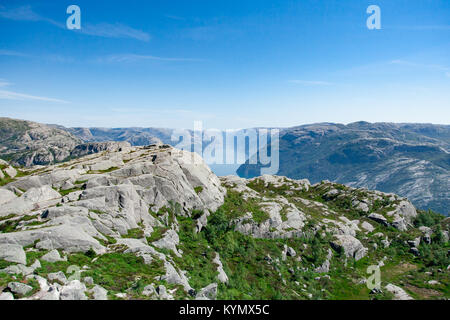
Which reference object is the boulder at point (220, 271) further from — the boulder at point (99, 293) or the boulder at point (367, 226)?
the boulder at point (367, 226)

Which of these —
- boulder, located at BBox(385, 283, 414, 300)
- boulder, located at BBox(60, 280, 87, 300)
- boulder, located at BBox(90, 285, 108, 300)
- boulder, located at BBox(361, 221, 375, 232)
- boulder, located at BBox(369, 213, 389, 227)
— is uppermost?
boulder, located at BBox(60, 280, 87, 300)

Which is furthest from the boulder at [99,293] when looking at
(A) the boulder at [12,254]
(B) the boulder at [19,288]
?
(A) the boulder at [12,254]

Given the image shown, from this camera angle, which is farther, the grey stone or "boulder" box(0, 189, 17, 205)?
"boulder" box(0, 189, 17, 205)

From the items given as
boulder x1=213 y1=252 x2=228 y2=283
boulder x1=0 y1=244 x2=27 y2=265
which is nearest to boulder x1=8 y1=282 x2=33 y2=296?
boulder x1=0 y1=244 x2=27 y2=265

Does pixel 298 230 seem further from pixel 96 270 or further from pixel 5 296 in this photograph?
pixel 5 296

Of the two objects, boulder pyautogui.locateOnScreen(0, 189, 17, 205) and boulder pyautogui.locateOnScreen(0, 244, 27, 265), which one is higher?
boulder pyautogui.locateOnScreen(0, 189, 17, 205)

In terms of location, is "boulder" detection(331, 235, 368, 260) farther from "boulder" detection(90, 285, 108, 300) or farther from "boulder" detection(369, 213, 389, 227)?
"boulder" detection(90, 285, 108, 300)

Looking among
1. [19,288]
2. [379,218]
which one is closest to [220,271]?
[19,288]

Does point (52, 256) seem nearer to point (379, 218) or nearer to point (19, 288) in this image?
point (19, 288)
